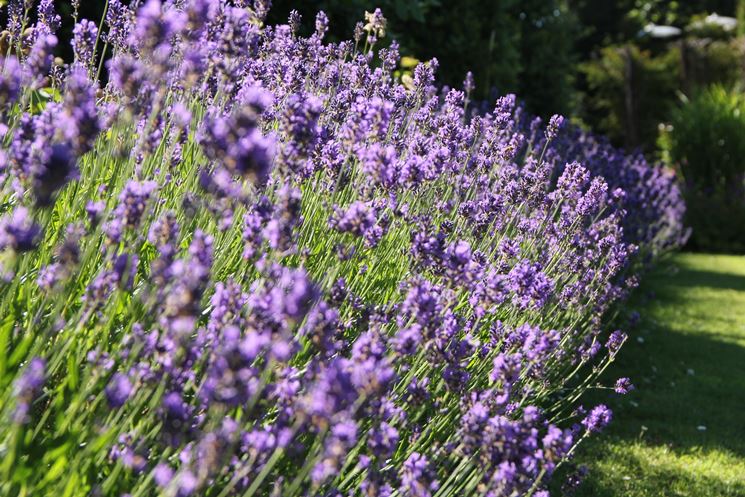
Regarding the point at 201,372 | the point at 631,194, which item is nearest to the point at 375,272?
the point at 201,372

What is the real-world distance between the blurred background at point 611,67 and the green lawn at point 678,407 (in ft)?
8.59

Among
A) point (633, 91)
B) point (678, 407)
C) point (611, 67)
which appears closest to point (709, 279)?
point (678, 407)

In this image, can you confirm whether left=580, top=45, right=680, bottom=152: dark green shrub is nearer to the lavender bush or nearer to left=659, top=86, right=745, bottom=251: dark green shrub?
left=659, top=86, right=745, bottom=251: dark green shrub

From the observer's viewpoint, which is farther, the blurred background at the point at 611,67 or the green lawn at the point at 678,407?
the blurred background at the point at 611,67

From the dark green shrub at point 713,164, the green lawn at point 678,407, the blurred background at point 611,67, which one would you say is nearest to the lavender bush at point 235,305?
the green lawn at point 678,407

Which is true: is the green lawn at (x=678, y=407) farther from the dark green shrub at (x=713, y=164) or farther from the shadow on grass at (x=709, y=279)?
the dark green shrub at (x=713, y=164)

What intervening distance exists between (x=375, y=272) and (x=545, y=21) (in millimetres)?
7580

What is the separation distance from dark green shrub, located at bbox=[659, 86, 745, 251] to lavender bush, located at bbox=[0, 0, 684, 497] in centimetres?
1004

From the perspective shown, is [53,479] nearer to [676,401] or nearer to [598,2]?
[676,401]

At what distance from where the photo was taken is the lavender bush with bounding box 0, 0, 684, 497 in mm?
1578

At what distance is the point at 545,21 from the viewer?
10.1 meters

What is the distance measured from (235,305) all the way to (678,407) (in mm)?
4147

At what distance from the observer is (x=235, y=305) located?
5.82 ft

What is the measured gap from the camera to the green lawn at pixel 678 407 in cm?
405
